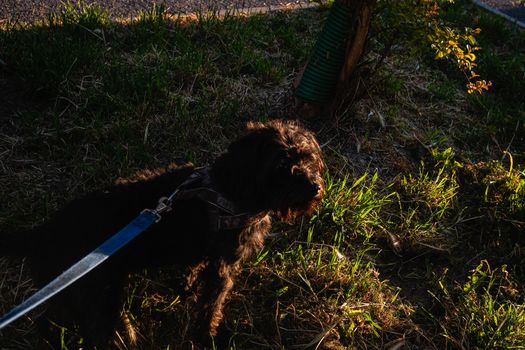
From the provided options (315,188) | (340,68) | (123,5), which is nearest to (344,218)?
(315,188)

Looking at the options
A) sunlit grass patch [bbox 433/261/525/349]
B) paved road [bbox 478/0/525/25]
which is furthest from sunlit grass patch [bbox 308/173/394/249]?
paved road [bbox 478/0/525/25]

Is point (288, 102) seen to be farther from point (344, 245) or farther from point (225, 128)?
point (344, 245)

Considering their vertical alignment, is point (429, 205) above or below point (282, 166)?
below

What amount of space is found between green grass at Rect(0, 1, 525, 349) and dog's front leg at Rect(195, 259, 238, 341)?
153mm

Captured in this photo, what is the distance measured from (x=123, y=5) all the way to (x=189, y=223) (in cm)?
375

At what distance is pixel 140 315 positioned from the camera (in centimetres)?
270

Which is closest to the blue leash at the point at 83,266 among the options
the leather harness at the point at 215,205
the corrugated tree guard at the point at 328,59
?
the leather harness at the point at 215,205

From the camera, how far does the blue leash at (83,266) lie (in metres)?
1.36

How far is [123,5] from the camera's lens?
17.3 feet

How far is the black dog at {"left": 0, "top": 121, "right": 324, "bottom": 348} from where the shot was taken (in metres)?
2.19

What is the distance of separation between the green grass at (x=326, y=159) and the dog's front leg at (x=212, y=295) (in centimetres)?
15

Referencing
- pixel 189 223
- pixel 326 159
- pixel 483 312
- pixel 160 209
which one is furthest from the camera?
pixel 326 159

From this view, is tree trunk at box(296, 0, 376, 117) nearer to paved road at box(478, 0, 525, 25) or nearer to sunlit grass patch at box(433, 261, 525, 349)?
sunlit grass patch at box(433, 261, 525, 349)

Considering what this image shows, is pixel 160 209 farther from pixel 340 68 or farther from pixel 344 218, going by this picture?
pixel 340 68
